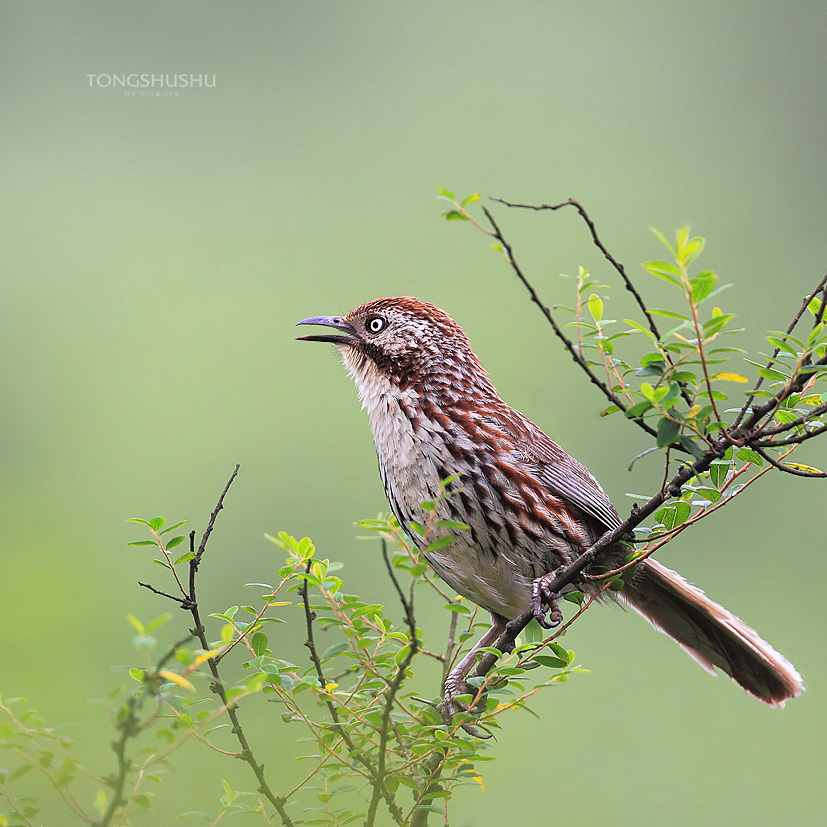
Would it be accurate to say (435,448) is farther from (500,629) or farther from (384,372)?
(500,629)

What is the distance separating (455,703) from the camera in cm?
336

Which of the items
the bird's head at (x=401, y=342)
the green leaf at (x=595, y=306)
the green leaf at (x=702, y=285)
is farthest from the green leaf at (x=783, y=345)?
the bird's head at (x=401, y=342)

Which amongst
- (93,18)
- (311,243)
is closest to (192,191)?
(311,243)

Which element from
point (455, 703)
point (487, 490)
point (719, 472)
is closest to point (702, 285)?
point (719, 472)

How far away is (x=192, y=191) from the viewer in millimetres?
16922

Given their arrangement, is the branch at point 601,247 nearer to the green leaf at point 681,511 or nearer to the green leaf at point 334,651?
the green leaf at point 681,511

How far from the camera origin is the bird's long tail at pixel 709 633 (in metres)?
3.73

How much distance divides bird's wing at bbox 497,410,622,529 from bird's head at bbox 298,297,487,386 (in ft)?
1.01

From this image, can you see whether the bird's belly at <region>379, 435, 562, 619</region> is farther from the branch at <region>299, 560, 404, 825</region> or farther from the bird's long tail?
the branch at <region>299, 560, 404, 825</region>

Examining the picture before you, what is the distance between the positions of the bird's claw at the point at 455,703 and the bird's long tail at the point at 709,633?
775mm

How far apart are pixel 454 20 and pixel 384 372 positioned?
1834cm

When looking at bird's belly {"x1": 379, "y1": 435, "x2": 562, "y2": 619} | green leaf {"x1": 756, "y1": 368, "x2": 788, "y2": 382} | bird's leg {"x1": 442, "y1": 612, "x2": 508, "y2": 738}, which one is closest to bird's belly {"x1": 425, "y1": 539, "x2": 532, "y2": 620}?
bird's belly {"x1": 379, "y1": 435, "x2": 562, "y2": 619}

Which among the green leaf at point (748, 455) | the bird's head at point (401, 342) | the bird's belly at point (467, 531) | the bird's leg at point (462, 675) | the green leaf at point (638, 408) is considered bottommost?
the bird's leg at point (462, 675)

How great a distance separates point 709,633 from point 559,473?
0.88m
